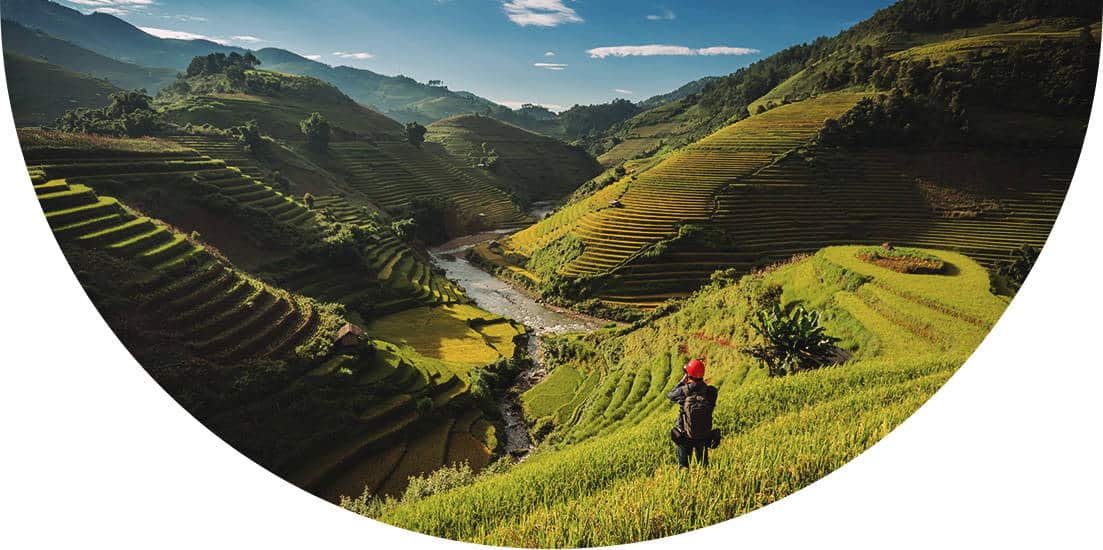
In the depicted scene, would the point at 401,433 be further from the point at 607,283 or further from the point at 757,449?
the point at 607,283

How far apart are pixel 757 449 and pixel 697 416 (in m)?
0.65

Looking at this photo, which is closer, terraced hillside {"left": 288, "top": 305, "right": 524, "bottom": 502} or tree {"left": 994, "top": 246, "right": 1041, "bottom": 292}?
tree {"left": 994, "top": 246, "right": 1041, "bottom": 292}

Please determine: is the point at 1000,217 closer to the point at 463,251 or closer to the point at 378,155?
the point at 463,251

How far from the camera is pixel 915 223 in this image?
789 centimetres

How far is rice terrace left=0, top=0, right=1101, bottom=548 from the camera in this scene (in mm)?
3678

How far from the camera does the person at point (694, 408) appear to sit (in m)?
3.48

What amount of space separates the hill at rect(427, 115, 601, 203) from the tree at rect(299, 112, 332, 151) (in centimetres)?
2798

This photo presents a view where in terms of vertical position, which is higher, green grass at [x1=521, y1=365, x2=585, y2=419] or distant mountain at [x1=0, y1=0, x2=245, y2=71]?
distant mountain at [x1=0, y1=0, x2=245, y2=71]

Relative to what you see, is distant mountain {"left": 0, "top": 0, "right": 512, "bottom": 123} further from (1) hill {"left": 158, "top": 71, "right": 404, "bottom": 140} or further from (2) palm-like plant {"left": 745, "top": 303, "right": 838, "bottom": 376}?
(1) hill {"left": 158, "top": 71, "right": 404, "bottom": 140}

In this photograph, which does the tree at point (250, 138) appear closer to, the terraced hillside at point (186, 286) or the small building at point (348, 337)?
the terraced hillside at point (186, 286)

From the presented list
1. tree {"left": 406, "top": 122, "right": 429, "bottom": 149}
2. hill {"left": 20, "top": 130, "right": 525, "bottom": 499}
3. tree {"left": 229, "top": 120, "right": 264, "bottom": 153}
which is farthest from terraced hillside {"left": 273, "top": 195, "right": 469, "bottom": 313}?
tree {"left": 406, "top": 122, "right": 429, "bottom": 149}

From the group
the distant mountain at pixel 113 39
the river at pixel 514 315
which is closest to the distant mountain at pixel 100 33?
the distant mountain at pixel 113 39

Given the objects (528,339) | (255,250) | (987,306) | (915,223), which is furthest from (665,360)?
(255,250)

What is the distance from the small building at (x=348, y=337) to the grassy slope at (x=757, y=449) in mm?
10493
